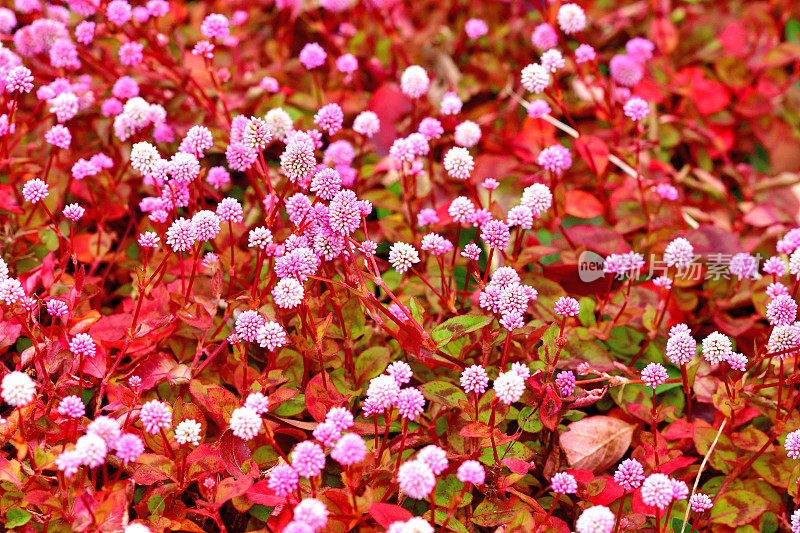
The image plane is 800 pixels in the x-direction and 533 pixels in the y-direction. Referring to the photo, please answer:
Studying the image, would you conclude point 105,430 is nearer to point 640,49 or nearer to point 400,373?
point 400,373

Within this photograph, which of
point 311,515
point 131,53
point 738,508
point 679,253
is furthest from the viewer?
point 131,53

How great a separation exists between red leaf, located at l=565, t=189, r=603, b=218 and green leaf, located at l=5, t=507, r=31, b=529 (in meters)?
1.36

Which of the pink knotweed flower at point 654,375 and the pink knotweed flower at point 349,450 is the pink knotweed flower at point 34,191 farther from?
the pink knotweed flower at point 654,375

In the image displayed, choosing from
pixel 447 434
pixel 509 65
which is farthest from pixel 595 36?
pixel 447 434

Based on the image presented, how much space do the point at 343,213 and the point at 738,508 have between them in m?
0.92

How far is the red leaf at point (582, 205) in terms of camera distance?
195 centimetres

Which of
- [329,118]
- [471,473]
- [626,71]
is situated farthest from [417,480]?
[626,71]

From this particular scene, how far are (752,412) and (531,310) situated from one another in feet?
1.57

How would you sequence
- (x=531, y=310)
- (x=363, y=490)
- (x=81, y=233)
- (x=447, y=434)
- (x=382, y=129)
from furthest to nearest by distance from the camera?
(x=382, y=129)
(x=81, y=233)
(x=531, y=310)
(x=447, y=434)
(x=363, y=490)

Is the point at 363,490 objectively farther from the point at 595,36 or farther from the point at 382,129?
the point at 595,36

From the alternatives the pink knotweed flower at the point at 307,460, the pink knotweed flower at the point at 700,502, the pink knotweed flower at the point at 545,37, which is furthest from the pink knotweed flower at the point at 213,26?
the pink knotweed flower at the point at 700,502

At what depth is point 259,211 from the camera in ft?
6.18

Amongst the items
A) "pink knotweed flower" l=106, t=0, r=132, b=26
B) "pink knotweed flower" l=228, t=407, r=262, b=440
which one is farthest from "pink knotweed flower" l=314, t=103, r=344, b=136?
"pink knotweed flower" l=228, t=407, r=262, b=440

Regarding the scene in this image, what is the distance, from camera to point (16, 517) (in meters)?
1.30
